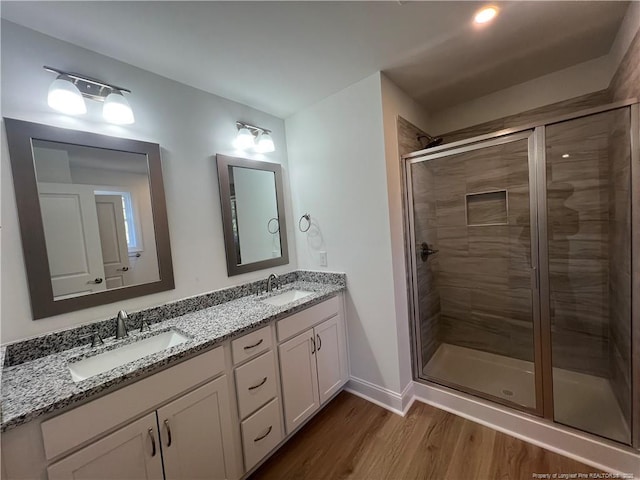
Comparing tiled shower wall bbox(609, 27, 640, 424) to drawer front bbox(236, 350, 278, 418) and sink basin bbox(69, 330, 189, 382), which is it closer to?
drawer front bbox(236, 350, 278, 418)

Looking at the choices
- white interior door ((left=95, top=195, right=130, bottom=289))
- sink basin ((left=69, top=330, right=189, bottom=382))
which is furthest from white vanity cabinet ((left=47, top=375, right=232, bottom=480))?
white interior door ((left=95, top=195, right=130, bottom=289))

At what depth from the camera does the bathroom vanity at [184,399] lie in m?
0.89

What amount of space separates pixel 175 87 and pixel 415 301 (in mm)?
2320

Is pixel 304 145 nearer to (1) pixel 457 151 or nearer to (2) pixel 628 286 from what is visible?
(1) pixel 457 151

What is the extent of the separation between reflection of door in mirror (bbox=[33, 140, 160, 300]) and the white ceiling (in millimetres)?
583

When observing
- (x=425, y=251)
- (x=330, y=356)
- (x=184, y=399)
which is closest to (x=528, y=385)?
(x=425, y=251)

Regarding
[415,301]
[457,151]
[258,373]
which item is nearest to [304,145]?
[457,151]

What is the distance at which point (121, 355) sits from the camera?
4.31ft

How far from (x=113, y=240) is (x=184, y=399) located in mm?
953

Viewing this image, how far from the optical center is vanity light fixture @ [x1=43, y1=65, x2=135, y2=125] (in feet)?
4.14

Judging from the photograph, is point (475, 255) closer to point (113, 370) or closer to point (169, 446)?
point (169, 446)

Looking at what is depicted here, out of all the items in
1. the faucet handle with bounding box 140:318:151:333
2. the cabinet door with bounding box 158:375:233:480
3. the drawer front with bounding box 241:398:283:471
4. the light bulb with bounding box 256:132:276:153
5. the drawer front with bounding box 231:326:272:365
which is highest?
the light bulb with bounding box 256:132:276:153

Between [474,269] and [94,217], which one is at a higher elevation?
[94,217]

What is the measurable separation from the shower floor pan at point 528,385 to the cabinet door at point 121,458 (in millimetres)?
1887
